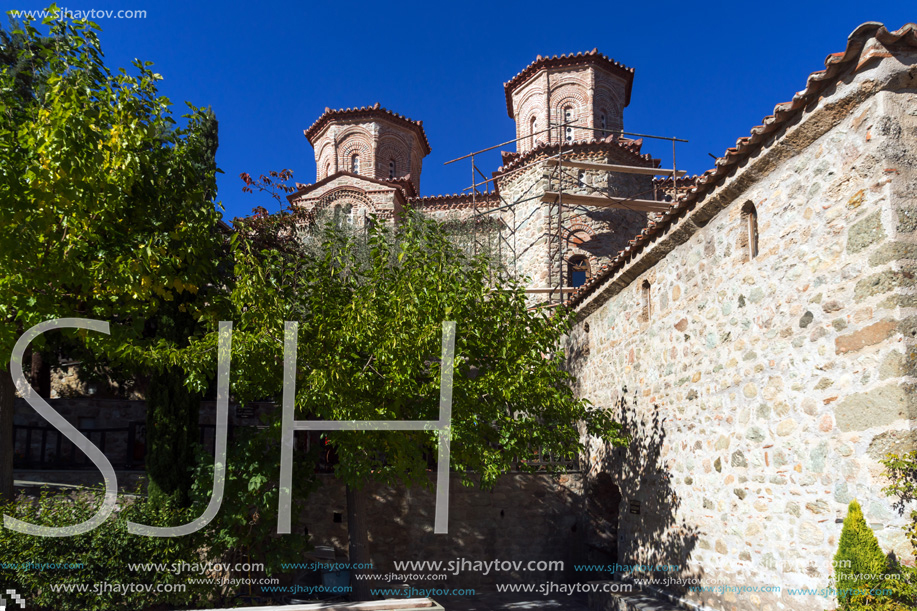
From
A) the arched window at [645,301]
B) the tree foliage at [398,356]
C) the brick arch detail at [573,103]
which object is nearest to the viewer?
the tree foliage at [398,356]

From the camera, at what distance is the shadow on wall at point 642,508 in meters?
7.23

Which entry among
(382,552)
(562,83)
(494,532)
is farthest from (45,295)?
(562,83)

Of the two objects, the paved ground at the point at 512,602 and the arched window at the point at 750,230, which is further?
the paved ground at the point at 512,602

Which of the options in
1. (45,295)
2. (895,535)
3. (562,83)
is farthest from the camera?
(562,83)

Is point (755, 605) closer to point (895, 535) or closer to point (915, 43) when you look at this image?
point (895, 535)

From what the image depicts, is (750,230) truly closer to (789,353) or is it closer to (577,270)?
(789,353)

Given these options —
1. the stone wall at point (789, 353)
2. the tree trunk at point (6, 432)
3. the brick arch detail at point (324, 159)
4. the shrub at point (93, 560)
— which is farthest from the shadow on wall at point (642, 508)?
the brick arch detail at point (324, 159)

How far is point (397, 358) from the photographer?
21.8ft

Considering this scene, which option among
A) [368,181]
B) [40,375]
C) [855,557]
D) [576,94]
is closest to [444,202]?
[368,181]

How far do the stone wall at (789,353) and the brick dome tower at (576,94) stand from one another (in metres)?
14.3

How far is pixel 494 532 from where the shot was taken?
9.87 m

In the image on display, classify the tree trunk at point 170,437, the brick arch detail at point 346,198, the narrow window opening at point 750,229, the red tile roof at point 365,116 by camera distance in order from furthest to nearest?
the red tile roof at point 365,116 → the brick arch detail at point 346,198 → the tree trunk at point 170,437 → the narrow window opening at point 750,229

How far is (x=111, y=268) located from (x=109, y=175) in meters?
1.01

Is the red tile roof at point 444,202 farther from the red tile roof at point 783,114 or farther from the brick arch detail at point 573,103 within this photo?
the red tile roof at point 783,114
